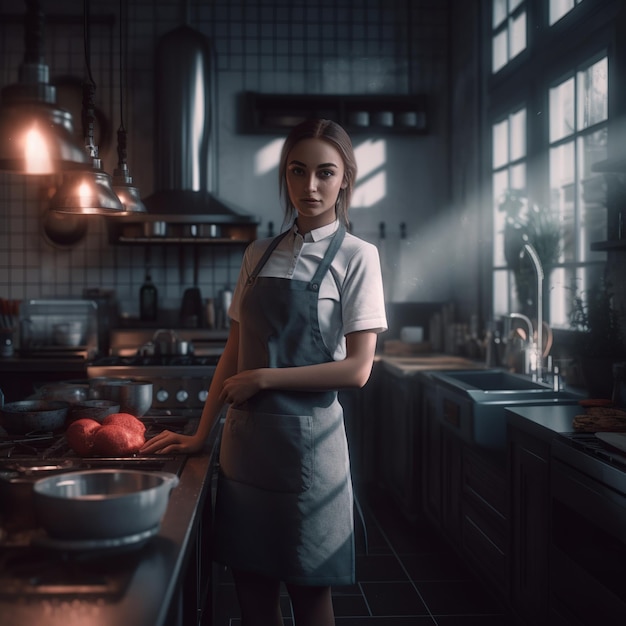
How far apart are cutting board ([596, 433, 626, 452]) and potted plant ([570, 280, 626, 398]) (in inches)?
25.8

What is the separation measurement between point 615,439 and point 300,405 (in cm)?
80

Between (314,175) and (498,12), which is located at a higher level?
(498,12)

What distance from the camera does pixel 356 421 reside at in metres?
4.54

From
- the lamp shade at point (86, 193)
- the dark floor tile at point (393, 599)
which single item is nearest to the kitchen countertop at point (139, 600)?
the lamp shade at point (86, 193)

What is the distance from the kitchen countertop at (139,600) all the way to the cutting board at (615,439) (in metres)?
1.10

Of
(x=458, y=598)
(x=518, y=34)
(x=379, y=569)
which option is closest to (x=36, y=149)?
(x=458, y=598)

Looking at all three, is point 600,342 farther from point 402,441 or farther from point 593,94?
point 402,441

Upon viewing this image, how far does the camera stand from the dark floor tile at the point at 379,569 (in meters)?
3.18

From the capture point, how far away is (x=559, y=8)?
363 centimetres

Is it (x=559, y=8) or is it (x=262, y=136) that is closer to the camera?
(x=559, y=8)

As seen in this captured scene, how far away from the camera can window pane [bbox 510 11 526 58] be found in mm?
4141

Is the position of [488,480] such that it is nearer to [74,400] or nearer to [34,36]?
[74,400]

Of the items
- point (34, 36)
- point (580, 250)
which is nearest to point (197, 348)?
point (580, 250)

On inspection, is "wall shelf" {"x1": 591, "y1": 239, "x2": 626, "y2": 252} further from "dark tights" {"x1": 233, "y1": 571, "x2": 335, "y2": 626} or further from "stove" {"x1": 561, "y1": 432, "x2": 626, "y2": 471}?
"dark tights" {"x1": 233, "y1": 571, "x2": 335, "y2": 626}
